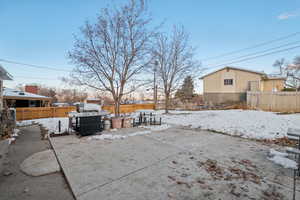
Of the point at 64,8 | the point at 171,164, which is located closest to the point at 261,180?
the point at 171,164

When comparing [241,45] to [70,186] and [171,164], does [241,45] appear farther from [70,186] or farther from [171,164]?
[70,186]

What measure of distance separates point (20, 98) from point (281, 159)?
1921 centimetres

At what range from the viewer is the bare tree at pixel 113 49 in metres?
7.18

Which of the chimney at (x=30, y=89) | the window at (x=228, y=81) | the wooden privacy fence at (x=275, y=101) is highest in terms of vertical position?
the window at (x=228, y=81)

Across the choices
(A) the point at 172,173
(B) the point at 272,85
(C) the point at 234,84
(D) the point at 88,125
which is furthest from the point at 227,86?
(A) the point at 172,173

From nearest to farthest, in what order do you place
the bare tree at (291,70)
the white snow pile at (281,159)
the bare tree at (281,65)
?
the white snow pile at (281,159), the bare tree at (291,70), the bare tree at (281,65)

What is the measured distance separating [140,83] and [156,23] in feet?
12.6

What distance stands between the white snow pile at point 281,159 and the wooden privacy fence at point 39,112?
46.5 feet

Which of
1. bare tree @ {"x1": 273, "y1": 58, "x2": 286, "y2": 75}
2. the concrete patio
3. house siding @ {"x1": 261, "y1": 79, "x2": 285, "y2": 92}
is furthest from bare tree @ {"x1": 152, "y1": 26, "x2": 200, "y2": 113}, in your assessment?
bare tree @ {"x1": 273, "y1": 58, "x2": 286, "y2": 75}

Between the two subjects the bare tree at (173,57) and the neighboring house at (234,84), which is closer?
the bare tree at (173,57)

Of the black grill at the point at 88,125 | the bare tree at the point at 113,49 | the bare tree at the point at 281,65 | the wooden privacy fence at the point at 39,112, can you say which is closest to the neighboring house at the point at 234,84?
the bare tree at the point at 113,49

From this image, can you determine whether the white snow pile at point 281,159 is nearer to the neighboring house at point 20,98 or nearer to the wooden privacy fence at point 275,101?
the wooden privacy fence at point 275,101

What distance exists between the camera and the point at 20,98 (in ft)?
42.6

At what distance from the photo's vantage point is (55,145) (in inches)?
174
